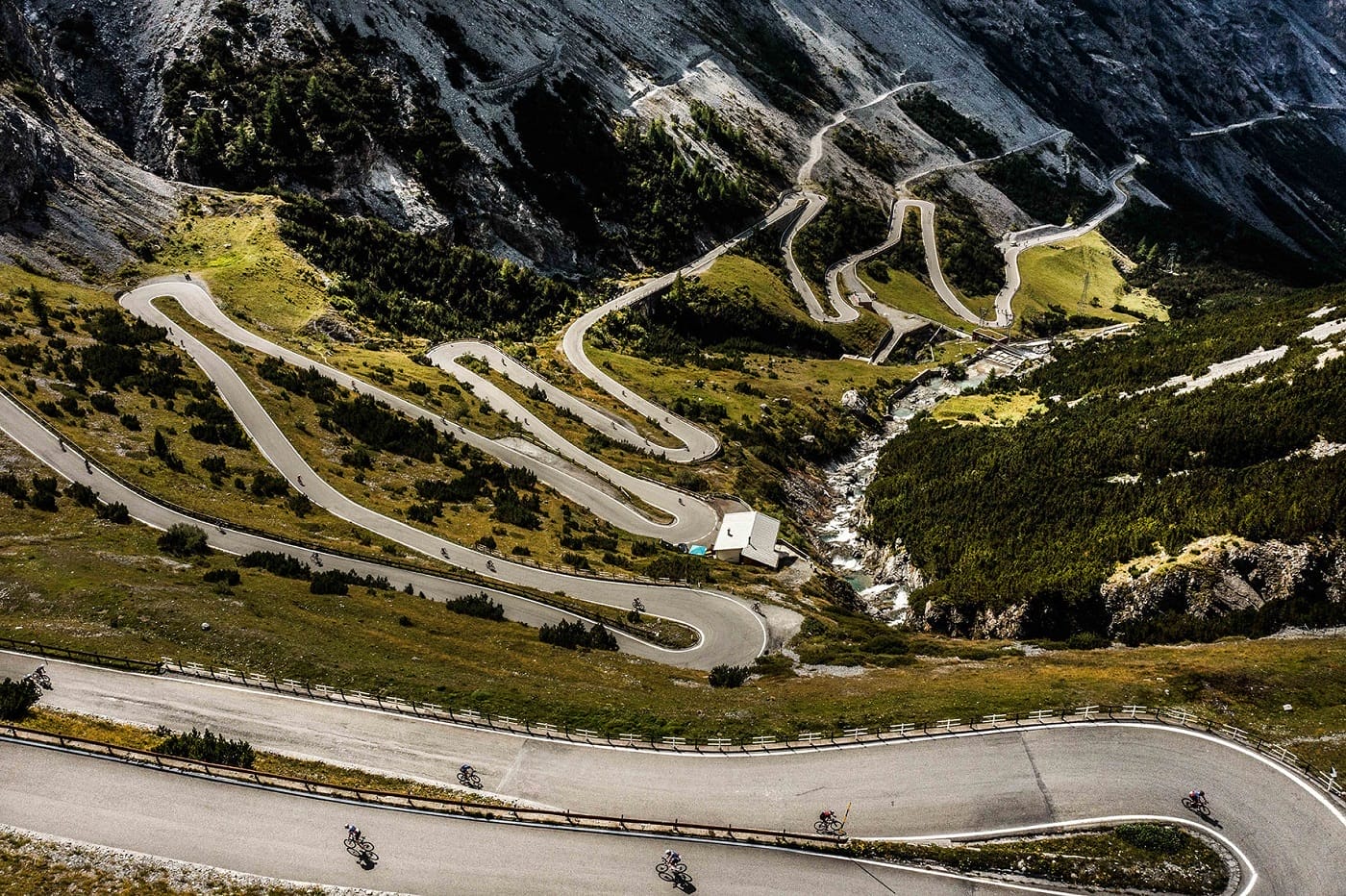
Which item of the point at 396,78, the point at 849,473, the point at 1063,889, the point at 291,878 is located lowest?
the point at 291,878

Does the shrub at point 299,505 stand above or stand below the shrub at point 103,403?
below

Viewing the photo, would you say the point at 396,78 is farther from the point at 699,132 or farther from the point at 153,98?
the point at 699,132

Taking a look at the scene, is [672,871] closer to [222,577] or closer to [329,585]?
[329,585]

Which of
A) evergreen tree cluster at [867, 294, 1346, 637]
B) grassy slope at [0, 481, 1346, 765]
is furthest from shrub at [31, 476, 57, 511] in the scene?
evergreen tree cluster at [867, 294, 1346, 637]

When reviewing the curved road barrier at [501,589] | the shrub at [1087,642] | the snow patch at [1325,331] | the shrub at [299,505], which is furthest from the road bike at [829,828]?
the snow patch at [1325,331]

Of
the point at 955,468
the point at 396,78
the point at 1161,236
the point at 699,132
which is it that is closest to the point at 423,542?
the point at 955,468

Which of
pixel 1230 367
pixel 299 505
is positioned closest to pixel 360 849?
pixel 299 505

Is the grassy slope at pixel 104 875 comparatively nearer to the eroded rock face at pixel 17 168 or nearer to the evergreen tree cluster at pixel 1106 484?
the evergreen tree cluster at pixel 1106 484
